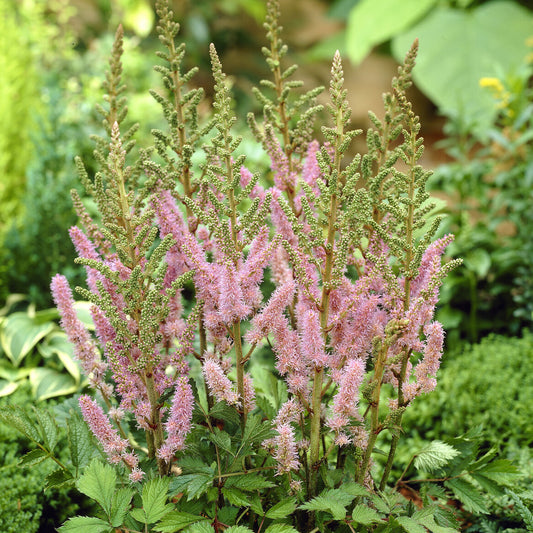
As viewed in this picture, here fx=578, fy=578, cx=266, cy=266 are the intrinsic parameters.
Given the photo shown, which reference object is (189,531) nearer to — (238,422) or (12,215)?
(238,422)

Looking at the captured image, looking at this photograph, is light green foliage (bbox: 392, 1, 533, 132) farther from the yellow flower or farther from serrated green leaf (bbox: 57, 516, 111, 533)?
serrated green leaf (bbox: 57, 516, 111, 533)

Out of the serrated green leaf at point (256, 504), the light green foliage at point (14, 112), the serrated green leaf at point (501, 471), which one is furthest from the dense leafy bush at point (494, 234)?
the light green foliage at point (14, 112)

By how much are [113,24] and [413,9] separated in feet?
8.26

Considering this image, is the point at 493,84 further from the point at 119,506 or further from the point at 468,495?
the point at 119,506

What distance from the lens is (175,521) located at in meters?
0.95

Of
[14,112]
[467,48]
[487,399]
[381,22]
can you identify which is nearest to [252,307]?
[487,399]

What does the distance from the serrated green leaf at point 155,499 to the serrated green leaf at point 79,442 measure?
205 mm

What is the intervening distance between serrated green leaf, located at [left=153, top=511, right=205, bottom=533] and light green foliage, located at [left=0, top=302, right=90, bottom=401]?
1.24 metres

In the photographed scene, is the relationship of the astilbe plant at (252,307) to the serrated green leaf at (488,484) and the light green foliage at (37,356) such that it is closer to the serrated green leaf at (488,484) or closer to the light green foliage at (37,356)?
the serrated green leaf at (488,484)

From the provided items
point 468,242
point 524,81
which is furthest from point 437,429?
point 524,81

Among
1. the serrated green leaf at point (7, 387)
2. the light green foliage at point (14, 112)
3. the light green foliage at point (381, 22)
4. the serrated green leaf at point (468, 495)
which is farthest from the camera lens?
the light green foliage at point (381, 22)

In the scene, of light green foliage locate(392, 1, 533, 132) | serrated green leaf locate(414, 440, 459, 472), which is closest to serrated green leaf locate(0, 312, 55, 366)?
serrated green leaf locate(414, 440, 459, 472)

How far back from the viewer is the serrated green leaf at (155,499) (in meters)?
0.95

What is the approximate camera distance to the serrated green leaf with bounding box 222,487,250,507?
3.14 feet
